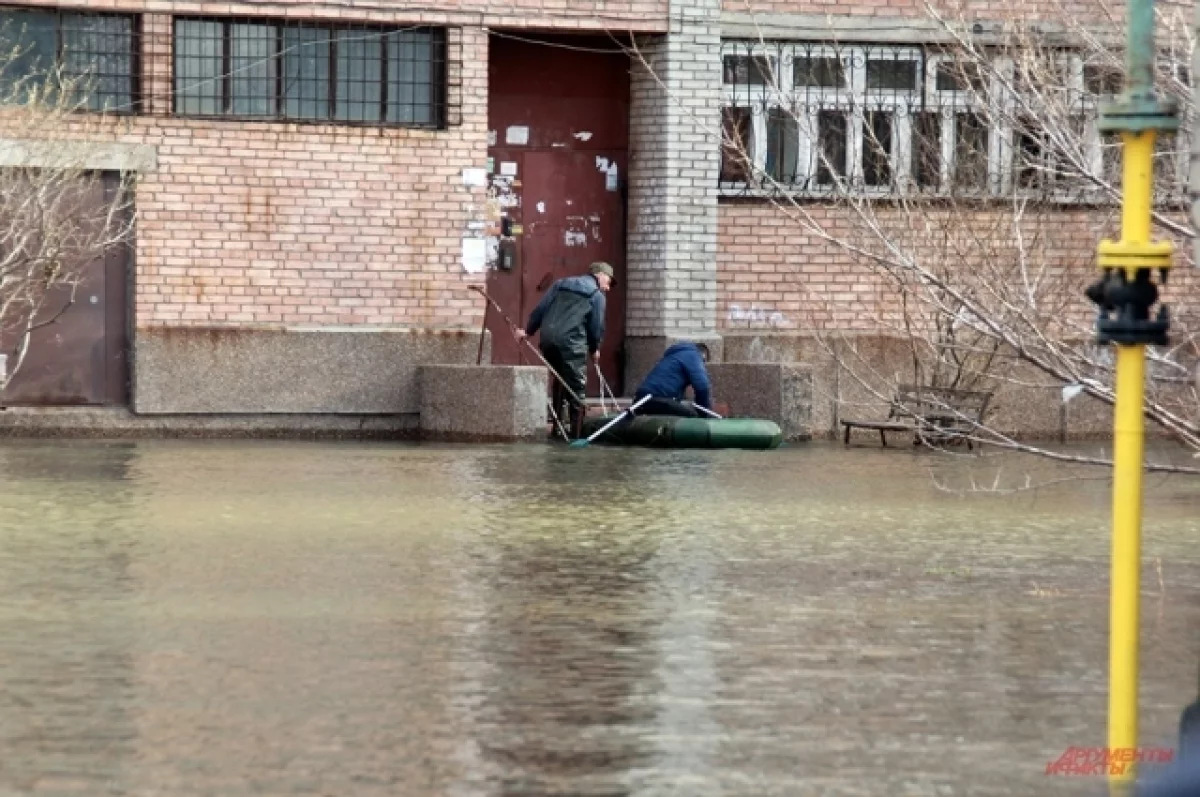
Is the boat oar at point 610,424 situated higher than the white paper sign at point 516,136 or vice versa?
the white paper sign at point 516,136

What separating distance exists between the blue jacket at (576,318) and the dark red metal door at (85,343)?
3.79 m

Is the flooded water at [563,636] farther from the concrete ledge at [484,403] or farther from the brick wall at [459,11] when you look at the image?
the brick wall at [459,11]

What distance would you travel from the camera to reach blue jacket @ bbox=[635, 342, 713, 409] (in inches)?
906

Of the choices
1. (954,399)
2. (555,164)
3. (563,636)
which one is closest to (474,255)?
(555,164)

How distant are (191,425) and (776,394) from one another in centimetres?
531

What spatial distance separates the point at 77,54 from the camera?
951 inches

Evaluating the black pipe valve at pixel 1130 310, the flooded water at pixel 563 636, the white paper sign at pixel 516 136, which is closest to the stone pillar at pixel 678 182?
the white paper sign at pixel 516 136

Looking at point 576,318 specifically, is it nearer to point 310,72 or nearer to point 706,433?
point 706,433

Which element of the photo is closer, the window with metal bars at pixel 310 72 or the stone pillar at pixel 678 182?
the window with metal bars at pixel 310 72

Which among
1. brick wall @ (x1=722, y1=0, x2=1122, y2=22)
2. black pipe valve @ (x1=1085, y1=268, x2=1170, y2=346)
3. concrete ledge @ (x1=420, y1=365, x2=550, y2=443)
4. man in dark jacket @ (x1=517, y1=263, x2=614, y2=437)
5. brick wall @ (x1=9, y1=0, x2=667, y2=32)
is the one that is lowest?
concrete ledge @ (x1=420, y1=365, x2=550, y2=443)

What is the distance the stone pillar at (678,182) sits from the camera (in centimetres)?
2539

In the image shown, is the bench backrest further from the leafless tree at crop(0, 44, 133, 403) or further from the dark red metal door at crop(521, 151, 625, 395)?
the leafless tree at crop(0, 44, 133, 403)

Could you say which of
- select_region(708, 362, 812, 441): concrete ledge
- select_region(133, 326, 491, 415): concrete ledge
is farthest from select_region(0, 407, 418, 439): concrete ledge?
Result: select_region(708, 362, 812, 441): concrete ledge

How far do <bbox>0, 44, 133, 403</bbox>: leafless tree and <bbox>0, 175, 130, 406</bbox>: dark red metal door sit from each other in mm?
34
